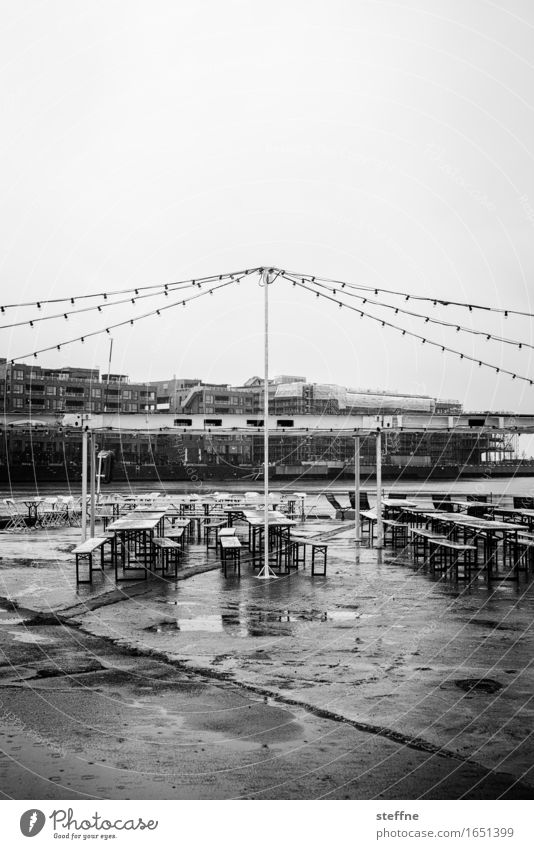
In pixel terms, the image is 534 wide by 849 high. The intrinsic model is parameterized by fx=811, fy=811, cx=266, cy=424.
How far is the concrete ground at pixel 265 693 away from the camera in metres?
5.95

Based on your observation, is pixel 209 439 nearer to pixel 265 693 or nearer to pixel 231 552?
pixel 231 552

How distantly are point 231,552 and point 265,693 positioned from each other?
9992 millimetres

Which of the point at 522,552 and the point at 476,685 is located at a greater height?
the point at 476,685

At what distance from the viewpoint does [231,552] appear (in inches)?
714

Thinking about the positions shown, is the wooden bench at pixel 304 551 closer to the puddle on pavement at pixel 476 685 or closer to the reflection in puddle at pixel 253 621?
the reflection in puddle at pixel 253 621

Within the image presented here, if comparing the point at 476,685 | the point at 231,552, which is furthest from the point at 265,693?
the point at 231,552

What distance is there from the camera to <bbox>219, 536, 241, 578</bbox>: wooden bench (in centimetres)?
1709

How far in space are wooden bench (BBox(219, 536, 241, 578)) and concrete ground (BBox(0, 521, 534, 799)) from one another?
2.14 meters

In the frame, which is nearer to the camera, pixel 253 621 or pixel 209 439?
pixel 253 621

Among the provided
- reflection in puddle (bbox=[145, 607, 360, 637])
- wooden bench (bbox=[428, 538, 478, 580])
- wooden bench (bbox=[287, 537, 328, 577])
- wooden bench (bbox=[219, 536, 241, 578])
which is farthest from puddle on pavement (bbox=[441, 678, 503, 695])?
wooden bench (bbox=[219, 536, 241, 578])

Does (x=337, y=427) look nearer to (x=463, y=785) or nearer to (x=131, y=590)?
(x=131, y=590)

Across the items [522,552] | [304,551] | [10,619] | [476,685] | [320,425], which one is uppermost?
[320,425]

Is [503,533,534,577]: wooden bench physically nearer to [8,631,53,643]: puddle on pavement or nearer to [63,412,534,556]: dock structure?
[63,412,534,556]: dock structure

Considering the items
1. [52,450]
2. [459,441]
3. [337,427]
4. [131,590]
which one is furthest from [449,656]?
[459,441]
